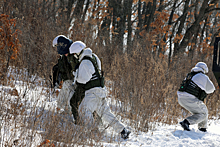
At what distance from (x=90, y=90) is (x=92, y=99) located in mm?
183

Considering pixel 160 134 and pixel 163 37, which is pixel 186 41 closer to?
pixel 163 37

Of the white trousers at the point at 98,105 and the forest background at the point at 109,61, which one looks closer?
the white trousers at the point at 98,105

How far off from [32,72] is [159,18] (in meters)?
9.32

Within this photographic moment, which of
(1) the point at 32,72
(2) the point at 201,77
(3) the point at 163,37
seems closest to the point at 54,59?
(1) the point at 32,72

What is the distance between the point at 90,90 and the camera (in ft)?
16.5

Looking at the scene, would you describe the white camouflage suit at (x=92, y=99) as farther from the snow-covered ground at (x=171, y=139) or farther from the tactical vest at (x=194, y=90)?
the tactical vest at (x=194, y=90)

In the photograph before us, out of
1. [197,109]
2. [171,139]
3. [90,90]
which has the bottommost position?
[171,139]

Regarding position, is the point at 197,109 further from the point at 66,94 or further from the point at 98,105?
the point at 66,94

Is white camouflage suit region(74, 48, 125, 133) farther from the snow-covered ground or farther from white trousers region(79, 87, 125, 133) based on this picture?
the snow-covered ground

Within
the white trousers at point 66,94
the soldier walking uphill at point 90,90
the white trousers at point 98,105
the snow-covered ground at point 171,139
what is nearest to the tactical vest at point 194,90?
the snow-covered ground at point 171,139

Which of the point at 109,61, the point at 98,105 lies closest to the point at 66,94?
the point at 98,105

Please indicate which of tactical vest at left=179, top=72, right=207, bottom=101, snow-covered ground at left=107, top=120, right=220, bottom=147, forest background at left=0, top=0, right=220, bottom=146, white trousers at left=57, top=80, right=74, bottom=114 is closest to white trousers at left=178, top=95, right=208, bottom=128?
tactical vest at left=179, top=72, right=207, bottom=101

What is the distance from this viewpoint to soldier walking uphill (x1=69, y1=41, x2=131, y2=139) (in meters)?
4.87

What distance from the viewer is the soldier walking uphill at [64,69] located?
17.6 ft
